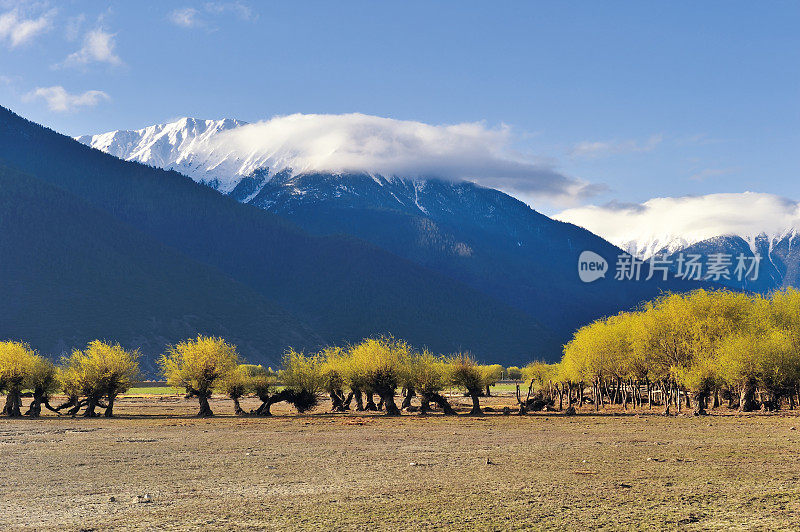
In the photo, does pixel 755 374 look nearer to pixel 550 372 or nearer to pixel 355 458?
pixel 550 372

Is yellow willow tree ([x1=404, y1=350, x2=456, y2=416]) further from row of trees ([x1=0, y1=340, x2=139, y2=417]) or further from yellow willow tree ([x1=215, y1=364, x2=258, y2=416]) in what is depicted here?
→ row of trees ([x1=0, y1=340, x2=139, y2=417])

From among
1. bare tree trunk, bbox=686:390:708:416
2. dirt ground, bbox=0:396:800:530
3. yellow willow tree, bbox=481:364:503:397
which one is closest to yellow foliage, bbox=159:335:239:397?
dirt ground, bbox=0:396:800:530

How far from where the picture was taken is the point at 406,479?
27.8 metres

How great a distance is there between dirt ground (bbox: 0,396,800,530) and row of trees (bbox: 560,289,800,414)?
11.0 meters

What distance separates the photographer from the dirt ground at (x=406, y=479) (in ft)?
66.8

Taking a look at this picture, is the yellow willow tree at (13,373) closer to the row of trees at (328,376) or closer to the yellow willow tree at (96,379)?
the yellow willow tree at (96,379)

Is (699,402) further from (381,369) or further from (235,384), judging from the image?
(235,384)

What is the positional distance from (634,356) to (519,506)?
56170 mm

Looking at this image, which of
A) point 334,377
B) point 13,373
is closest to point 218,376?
point 334,377

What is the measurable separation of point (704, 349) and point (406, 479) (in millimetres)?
46255

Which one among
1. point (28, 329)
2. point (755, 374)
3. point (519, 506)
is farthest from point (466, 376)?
point (28, 329)

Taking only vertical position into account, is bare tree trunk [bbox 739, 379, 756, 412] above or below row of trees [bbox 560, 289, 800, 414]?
below

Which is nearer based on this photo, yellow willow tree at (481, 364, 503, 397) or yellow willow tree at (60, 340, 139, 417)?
yellow willow tree at (60, 340, 139, 417)

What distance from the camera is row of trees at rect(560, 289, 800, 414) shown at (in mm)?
Result: 61469
